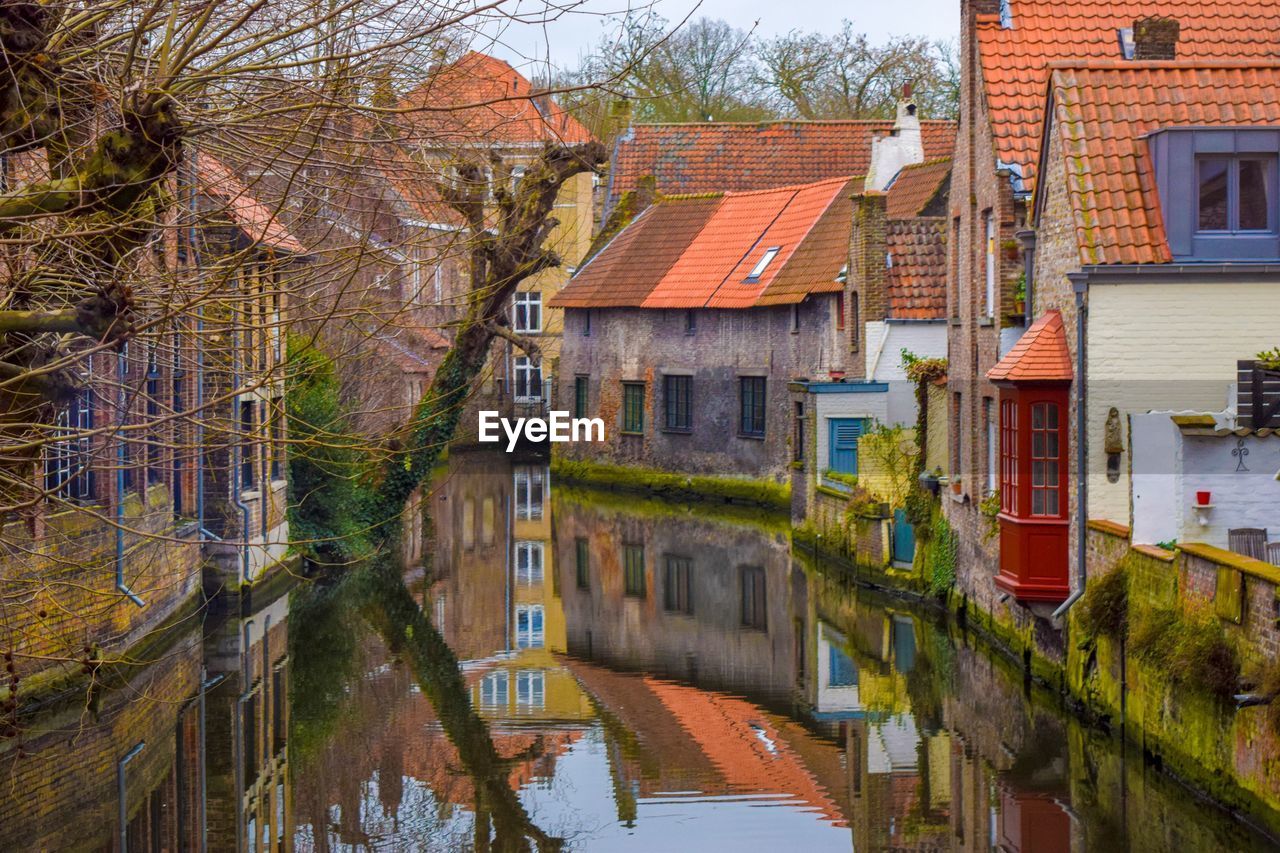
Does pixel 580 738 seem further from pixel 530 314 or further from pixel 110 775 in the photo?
pixel 530 314

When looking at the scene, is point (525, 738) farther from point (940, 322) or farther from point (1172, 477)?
point (940, 322)

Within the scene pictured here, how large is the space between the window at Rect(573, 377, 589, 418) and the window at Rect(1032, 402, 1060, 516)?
93.4ft

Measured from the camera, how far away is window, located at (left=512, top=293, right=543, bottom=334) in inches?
2335

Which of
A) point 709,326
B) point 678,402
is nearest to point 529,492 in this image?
point 678,402

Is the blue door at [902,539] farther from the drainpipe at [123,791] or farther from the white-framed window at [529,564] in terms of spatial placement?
the drainpipe at [123,791]

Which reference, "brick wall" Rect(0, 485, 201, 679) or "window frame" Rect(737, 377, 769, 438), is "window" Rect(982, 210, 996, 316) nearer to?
"brick wall" Rect(0, 485, 201, 679)

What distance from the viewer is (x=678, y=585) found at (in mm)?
26656

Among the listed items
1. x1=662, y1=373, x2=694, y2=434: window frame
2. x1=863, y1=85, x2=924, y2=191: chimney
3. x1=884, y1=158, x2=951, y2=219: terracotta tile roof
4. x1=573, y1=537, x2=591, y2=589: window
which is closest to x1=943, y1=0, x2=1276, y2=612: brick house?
x1=573, y1=537, x2=591, y2=589: window

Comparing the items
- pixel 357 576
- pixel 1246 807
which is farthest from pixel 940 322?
pixel 1246 807

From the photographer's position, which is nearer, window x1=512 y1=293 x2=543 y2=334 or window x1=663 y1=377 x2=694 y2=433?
window x1=663 y1=377 x2=694 y2=433

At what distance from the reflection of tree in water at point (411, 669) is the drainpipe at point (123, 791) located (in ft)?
4.48

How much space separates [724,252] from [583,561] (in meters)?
14.3

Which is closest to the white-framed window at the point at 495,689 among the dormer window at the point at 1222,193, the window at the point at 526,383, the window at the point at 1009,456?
the window at the point at 1009,456

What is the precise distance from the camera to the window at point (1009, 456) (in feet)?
59.9
